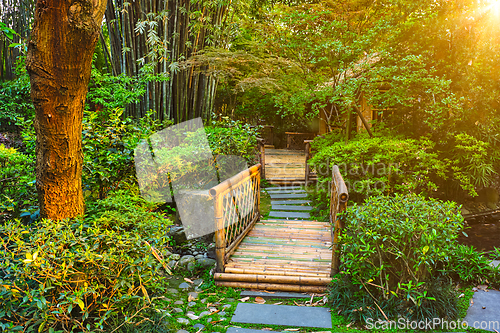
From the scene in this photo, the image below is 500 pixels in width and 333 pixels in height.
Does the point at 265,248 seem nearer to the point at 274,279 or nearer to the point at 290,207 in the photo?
the point at 274,279

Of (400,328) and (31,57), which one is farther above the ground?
(31,57)

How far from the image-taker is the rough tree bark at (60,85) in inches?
64.4

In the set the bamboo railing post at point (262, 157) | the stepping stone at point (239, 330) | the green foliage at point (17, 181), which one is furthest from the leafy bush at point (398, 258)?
the bamboo railing post at point (262, 157)

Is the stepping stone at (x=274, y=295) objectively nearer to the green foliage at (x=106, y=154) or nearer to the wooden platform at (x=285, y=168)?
the green foliage at (x=106, y=154)

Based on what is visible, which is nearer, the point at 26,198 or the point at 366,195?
the point at 26,198

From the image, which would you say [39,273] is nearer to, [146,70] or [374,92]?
[146,70]

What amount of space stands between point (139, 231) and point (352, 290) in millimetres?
1760

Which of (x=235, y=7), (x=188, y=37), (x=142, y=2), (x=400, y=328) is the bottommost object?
(x=400, y=328)

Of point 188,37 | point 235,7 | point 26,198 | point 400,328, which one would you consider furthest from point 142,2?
point 400,328

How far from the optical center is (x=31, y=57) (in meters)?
1.66

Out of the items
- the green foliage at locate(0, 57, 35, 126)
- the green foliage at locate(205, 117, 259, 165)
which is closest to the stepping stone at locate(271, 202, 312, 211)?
the green foliage at locate(205, 117, 259, 165)

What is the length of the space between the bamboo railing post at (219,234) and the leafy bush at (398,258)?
1.14 metres

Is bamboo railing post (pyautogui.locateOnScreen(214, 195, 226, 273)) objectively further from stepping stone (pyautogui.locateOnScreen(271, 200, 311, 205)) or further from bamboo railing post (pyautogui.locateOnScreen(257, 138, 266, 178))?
bamboo railing post (pyautogui.locateOnScreen(257, 138, 266, 178))

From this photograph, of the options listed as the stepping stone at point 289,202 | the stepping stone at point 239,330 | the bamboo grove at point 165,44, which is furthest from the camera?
the stepping stone at point 289,202
